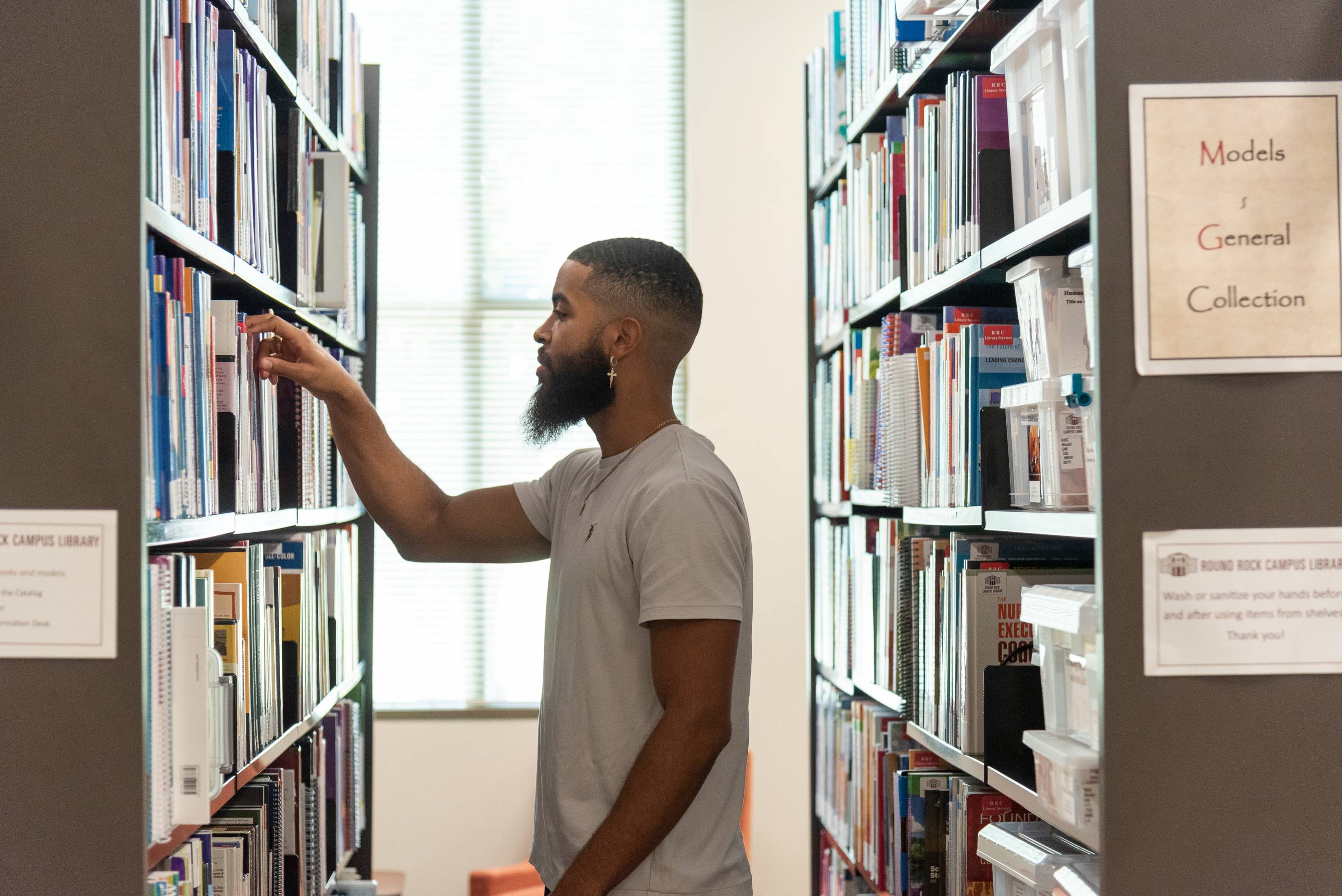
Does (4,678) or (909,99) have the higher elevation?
(909,99)

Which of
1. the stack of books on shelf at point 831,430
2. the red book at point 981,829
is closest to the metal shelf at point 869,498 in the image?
the stack of books on shelf at point 831,430

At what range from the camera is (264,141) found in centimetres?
188

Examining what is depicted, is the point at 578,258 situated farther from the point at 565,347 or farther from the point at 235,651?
the point at 235,651

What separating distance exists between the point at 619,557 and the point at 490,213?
2685 mm

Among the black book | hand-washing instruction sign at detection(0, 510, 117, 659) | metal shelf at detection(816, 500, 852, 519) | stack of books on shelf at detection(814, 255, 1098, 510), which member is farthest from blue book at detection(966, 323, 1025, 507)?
hand-washing instruction sign at detection(0, 510, 117, 659)

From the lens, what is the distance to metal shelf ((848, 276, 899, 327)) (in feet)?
7.39

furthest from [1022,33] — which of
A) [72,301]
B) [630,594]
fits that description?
[72,301]

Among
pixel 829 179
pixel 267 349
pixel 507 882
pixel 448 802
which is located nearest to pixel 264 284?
pixel 267 349

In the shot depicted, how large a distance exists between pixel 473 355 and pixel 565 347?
7.37 ft

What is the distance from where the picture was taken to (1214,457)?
1.12 metres

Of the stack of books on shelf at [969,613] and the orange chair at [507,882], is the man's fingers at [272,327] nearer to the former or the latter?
the stack of books on shelf at [969,613]

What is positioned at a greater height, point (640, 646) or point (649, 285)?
point (649, 285)

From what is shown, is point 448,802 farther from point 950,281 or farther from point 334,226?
point 950,281

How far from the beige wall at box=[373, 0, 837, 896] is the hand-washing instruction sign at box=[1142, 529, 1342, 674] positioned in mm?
2824
